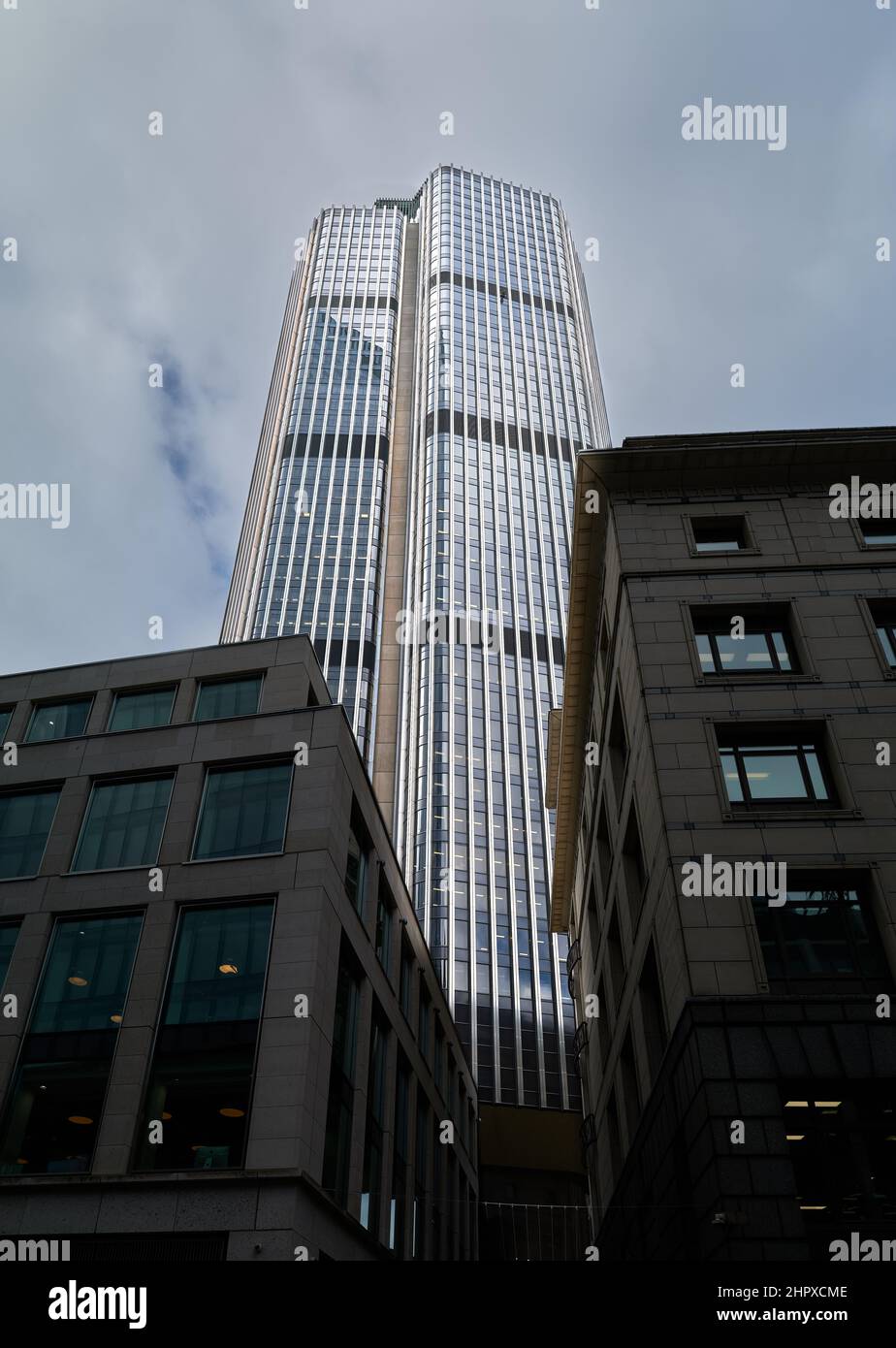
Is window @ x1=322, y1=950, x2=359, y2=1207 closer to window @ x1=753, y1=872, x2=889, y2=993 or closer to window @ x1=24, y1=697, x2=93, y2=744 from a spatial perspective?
window @ x1=753, y1=872, x2=889, y2=993

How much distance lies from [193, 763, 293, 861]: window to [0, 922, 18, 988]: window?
198 inches

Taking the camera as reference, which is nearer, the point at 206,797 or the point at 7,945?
the point at 7,945

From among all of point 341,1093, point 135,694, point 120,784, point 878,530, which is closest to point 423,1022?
point 341,1093

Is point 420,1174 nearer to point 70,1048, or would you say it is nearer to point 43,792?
point 70,1048

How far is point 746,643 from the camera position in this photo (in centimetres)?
2612

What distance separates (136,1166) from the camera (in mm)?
20766

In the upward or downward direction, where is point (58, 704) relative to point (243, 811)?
upward

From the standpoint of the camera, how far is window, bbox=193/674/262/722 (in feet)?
96.9

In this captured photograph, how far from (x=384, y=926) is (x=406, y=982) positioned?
13.5 feet

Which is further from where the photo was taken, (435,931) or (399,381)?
(399,381)
